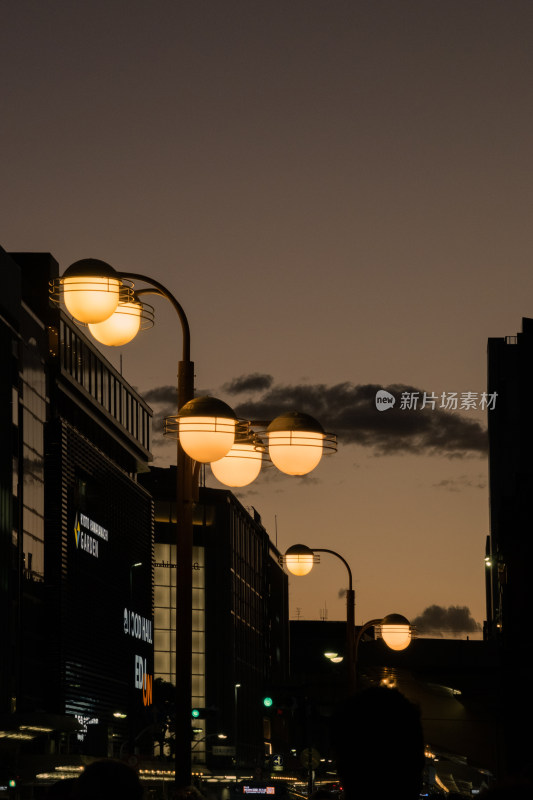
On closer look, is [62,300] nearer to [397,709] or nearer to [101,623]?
[397,709]

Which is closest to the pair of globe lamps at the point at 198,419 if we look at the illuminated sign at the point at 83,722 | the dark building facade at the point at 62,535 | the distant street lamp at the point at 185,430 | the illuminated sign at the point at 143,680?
the distant street lamp at the point at 185,430

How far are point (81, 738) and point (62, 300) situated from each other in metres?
75.1

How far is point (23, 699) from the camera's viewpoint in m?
72.3

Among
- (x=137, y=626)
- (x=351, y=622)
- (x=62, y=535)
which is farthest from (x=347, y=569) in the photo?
(x=137, y=626)

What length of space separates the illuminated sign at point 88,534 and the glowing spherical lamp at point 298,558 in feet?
180

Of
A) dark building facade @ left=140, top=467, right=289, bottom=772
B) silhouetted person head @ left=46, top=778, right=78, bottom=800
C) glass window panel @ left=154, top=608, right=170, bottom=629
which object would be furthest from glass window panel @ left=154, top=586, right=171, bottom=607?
silhouetted person head @ left=46, top=778, right=78, bottom=800

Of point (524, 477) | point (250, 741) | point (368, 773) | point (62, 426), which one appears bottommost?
point (250, 741)

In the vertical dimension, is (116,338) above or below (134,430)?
below

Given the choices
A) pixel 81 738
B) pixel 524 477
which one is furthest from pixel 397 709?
pixel 81 738

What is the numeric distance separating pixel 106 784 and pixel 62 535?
7535 centimetres

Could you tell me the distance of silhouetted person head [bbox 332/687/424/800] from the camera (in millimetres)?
3951

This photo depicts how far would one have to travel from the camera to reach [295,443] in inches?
478

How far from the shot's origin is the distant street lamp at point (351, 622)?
29.2 metres

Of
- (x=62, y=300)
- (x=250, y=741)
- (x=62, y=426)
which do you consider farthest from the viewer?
(x=250, y=741)
